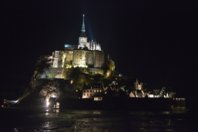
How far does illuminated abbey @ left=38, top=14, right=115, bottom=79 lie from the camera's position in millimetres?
98981

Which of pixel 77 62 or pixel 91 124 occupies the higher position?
pixel 77 62

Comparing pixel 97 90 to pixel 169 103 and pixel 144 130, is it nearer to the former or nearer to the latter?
pixel 169 103

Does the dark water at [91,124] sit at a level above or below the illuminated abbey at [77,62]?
below

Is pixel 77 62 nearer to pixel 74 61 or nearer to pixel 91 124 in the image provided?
pixel 74 61

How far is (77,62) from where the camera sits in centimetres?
9969

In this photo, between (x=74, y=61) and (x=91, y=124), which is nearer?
(x=91, y=124)

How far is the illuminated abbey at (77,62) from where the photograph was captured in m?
99.0

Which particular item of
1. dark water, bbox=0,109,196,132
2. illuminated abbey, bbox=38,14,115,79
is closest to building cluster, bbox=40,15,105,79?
illuminated abbey, bbox=38,14,115,79

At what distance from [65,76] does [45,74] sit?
243 inches

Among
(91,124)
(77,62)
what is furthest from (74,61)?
(91,124)

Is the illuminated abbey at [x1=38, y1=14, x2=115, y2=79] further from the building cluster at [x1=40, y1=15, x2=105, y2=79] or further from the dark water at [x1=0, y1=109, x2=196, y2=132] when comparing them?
the dark water at [x1=0, y1=109, x2=196, y2=132]

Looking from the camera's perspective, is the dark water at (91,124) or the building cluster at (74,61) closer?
the dark water at (91,124)

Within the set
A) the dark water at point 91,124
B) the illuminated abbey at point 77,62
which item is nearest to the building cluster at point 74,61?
the illuminated abbey at point 77,62

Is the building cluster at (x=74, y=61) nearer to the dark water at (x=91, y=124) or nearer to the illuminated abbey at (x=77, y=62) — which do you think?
the illuminated abbey at (x=77, y=62)
